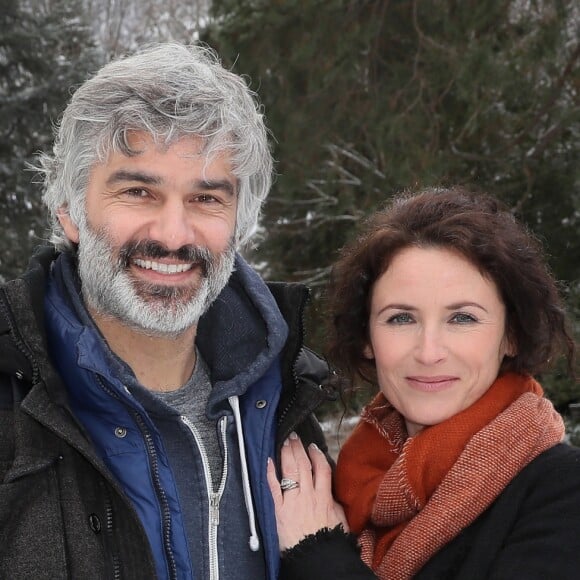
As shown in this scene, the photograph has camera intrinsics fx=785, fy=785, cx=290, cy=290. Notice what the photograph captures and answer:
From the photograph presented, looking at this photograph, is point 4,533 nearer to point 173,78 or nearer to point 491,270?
point 173,78

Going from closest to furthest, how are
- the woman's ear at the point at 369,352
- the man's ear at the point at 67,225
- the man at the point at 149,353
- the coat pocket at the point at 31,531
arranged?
the coat pocket at the point at 31,531 < the man at the point at 149,353 < the man's ear at the point at 67,225 < the woman's ear at the point at 369,352

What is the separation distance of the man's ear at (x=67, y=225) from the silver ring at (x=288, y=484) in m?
0.94

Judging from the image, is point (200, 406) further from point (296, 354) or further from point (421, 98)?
point (421, 98)

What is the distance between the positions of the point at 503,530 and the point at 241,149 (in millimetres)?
1271

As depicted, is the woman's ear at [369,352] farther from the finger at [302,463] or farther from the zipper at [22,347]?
the zipper at [22,347]

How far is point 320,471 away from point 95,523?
767 millimetres

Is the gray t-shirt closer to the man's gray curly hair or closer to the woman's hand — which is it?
the woman's hand

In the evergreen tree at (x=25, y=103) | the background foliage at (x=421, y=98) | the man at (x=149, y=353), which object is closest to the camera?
the man at (x=149, y=353)

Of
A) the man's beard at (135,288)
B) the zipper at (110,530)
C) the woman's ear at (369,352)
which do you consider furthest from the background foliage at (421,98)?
the zipper at (110,530)

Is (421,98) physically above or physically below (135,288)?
above

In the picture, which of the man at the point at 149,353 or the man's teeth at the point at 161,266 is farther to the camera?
the man's teeth at the point at 161,266

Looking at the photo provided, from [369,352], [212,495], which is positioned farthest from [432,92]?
[212,495]

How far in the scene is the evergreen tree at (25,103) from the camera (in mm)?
10781

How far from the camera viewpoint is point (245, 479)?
86.9 inches
